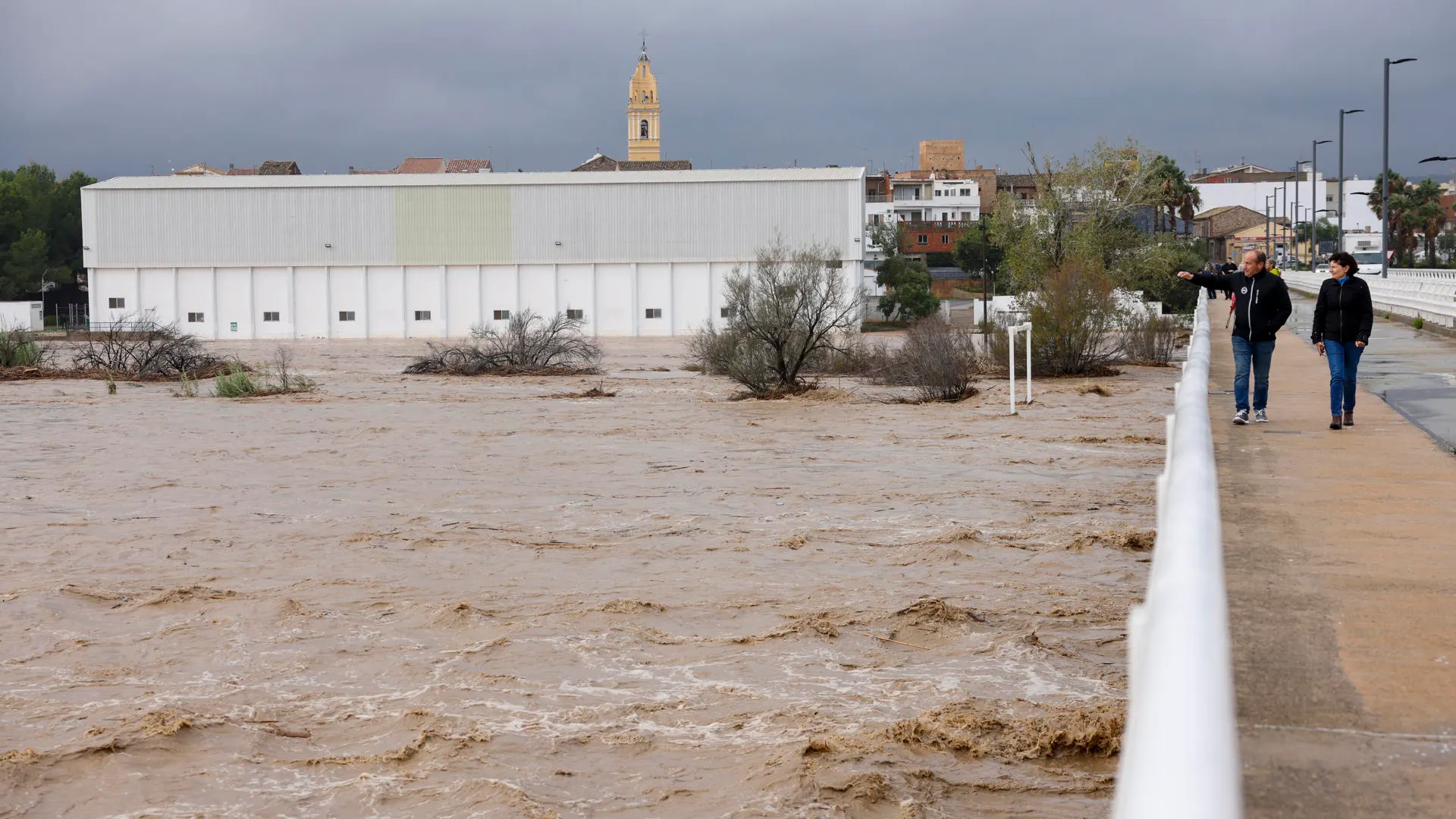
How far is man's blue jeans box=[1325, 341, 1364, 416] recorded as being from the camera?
13.8 meters

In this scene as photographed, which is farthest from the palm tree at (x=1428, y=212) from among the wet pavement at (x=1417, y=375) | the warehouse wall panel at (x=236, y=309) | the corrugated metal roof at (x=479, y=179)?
the warehouse wall panel at (x=236, y=309)

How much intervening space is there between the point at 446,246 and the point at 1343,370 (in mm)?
58978

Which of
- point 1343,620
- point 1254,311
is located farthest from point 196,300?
point 1343,620

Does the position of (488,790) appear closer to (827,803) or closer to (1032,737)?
(827,803)

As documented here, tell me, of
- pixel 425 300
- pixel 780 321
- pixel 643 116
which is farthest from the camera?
pixel 643 116

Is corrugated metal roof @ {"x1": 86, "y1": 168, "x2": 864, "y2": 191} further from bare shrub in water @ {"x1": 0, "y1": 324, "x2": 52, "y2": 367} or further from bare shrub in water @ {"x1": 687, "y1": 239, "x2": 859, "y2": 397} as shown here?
bare shrub in water @ {"x1": 687, "y1": 239, "x2": 859, "y2": 397}

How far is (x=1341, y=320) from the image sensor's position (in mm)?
13656

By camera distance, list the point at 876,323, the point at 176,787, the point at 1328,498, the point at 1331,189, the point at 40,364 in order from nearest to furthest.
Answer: the point at 176,787
the point at 1328,498
the point at 40,364
the point at 876,323
the point at 1331,189

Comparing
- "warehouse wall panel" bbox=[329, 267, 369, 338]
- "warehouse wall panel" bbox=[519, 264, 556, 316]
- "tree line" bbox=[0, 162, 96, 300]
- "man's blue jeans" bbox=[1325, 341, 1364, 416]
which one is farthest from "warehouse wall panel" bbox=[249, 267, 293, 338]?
"man's blue jeans" bbox=[1325, 341, 1364, 416]

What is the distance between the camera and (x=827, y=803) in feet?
22.7

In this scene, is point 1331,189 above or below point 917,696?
above

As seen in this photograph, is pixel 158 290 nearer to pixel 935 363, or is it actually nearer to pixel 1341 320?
pixel 935 363

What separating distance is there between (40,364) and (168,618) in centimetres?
3605

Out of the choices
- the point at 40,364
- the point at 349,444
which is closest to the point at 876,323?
the point at 40,364
